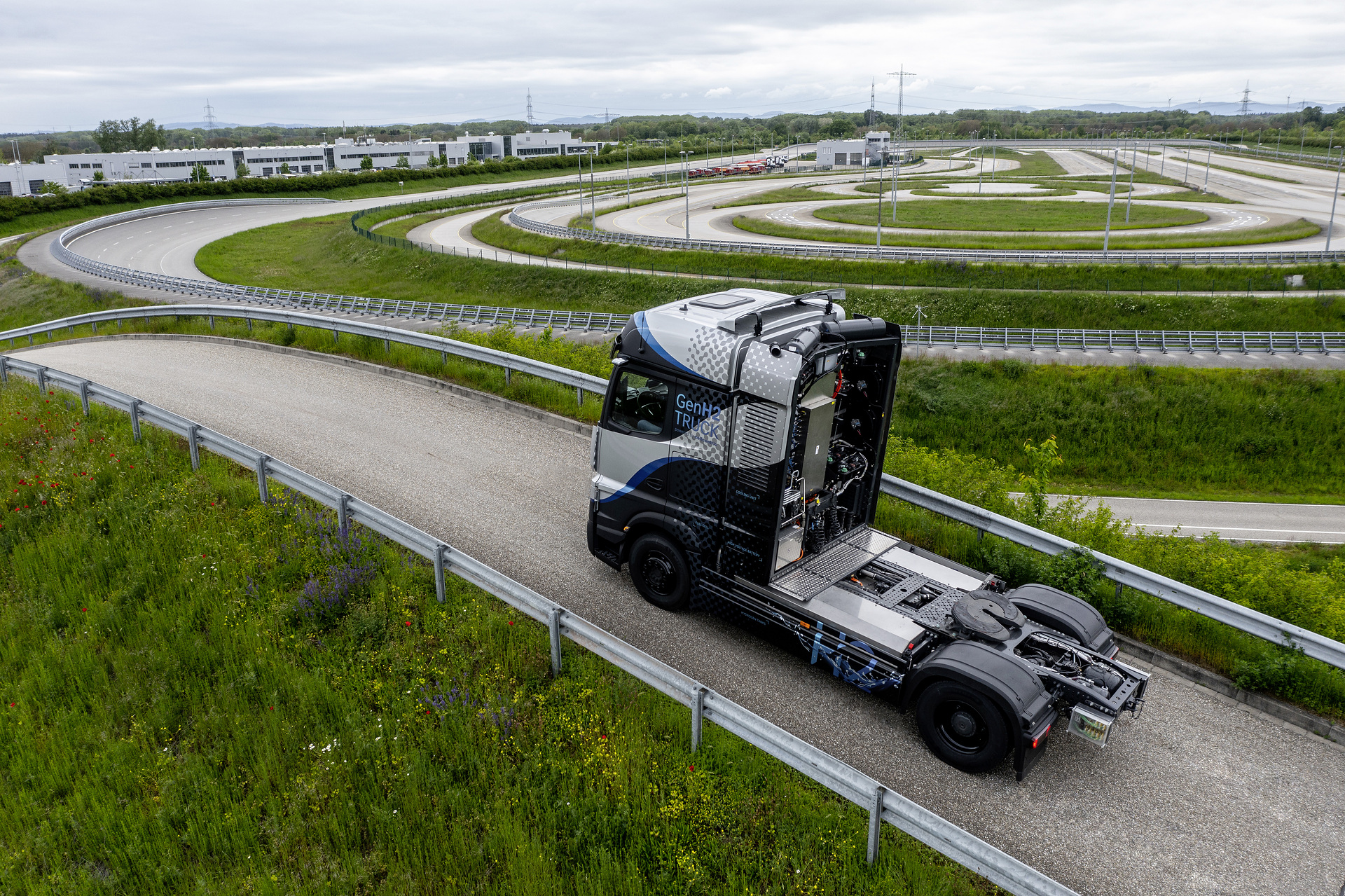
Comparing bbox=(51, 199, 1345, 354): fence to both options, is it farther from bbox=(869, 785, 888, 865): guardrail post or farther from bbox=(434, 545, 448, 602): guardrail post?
bbox=(869, 785, 888, 865): guardrail post

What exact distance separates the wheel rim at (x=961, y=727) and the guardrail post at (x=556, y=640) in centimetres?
355

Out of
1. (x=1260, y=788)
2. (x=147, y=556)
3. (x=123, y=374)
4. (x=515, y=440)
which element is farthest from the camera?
(x=123, y=374)

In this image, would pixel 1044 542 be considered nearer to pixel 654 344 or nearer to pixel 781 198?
pixel 654 344

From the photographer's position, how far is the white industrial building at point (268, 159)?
4941 inches

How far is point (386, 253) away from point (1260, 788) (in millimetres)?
57174

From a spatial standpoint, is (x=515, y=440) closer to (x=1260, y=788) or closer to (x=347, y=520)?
(x=347, y=520)

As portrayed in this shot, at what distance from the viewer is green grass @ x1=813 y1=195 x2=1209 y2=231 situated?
206 ft

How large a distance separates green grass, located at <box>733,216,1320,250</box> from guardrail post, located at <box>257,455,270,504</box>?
4966 cm

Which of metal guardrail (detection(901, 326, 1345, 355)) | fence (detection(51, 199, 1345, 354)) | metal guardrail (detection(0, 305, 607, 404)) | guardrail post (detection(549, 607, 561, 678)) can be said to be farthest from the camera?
fence (detection(51, 199, 1345, 354))

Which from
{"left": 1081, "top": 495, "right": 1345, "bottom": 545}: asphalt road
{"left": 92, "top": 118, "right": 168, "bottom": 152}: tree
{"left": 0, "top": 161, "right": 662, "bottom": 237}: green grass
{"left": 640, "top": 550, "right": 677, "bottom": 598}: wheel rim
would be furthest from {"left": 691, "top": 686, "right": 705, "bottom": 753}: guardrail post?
{"left": 92, "top": 118, "right": 168, "bottom": 152}: tree

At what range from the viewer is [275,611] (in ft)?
30.5

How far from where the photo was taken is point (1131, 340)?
1491 inches

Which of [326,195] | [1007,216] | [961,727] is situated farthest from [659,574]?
[326,195]

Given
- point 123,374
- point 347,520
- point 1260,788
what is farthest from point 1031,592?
point 123,374
